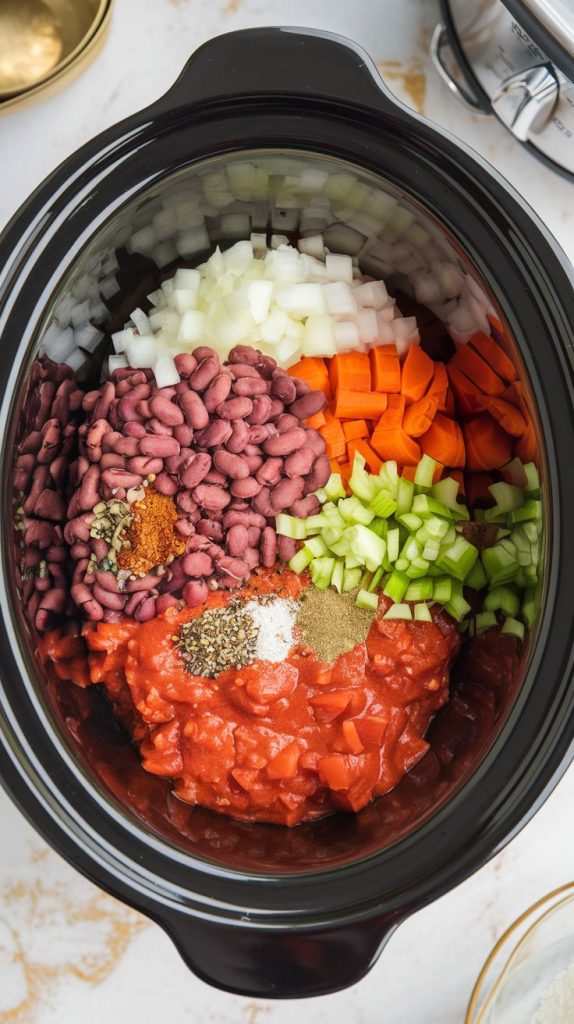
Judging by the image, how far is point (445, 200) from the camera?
1377 millimetres

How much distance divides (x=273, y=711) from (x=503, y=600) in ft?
1.46

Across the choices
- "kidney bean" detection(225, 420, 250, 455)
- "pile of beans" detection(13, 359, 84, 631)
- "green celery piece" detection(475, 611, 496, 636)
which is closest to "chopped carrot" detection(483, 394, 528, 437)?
"green celery piece" detection(475, 611, 496, 636)

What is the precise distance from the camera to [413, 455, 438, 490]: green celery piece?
1.57 m

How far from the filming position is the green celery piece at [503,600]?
147cm

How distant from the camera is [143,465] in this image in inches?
58.9

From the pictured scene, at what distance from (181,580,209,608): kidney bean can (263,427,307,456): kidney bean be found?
259 millimetres

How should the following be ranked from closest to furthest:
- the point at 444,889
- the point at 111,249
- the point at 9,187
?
the point at 444,889 < the point at 111,249 < the point at 9,187

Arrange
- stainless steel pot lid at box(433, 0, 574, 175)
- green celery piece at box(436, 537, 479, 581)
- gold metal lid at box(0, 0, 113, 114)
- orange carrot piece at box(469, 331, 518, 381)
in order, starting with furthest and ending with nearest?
gold metal lid at box(0, 0, 113, 114)
green celery piece at box(436, 537, 479, 581)
orange carrot piece at box(469, 331, 518, 381)
stainless steel pot lid at box(433, 0, 574, 175)

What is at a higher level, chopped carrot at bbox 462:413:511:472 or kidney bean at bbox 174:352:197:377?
kidney bean at bbox 174:352:197:377

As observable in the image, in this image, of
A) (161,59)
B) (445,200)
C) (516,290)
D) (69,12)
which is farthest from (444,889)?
(69,12)

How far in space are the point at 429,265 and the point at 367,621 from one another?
634mm

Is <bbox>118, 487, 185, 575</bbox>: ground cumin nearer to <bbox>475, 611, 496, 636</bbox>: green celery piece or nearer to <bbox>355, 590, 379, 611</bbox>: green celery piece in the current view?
<bbox>355, 590, 379, 611</bbox>: green celery piece

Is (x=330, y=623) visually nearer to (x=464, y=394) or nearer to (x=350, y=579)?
(x=350, y=579)

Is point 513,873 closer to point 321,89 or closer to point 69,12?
point 321,89
